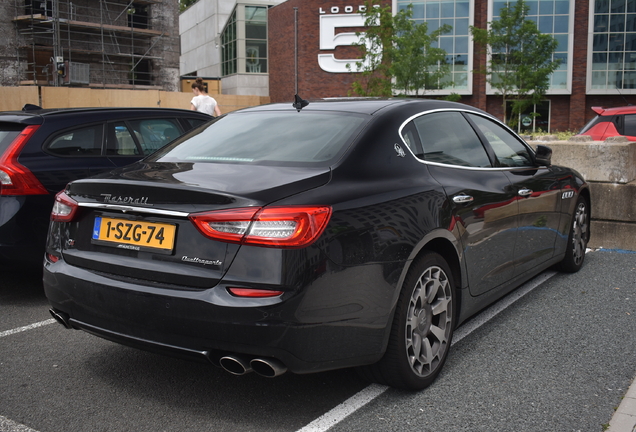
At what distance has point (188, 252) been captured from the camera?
9.62 feet

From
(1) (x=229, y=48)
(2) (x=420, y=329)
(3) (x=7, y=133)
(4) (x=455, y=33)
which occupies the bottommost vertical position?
(2) (x=420, y=329)

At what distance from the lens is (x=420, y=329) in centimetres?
353

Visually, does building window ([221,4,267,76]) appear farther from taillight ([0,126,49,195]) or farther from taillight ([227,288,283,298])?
taillight ([227,288,283,298])

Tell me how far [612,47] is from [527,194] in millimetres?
40229

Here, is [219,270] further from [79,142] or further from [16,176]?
[79,142]

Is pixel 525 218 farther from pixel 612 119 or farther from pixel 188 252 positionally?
pixel 612 119

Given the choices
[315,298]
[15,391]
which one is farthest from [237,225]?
[15,391]

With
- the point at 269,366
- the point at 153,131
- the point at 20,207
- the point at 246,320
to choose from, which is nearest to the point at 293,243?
the point at 246,320

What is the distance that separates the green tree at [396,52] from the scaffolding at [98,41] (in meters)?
17.5

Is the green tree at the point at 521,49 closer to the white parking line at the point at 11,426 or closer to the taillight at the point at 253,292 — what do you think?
the taillight at the point at 253,292

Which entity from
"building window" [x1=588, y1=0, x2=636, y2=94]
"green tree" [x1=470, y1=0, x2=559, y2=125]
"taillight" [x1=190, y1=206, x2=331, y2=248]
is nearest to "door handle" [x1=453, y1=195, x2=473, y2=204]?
"taillight" [x1=190, y1=206, x2=331, y2=248]

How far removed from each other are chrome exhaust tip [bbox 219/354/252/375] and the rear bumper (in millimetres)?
27

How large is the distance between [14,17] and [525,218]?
41484 mm

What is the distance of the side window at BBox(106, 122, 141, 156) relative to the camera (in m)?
6.07
